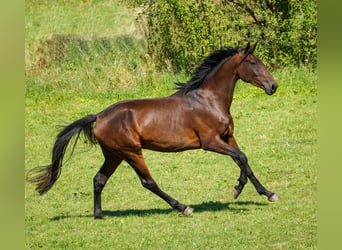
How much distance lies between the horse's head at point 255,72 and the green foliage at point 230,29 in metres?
2.38

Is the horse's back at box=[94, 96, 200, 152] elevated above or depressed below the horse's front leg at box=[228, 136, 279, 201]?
above

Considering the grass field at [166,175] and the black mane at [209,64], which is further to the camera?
the black mane at [209,64]

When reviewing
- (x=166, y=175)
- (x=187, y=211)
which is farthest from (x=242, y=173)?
(x=166, y=175)

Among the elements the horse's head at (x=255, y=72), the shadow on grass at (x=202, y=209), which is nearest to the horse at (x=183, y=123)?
the horse's head at (x=255, y=72)

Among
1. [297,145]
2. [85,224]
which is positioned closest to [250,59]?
[85,224]

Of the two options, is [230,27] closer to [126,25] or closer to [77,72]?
[77,72]

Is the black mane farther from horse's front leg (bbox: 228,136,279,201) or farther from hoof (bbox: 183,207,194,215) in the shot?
hoof (bbox: 183,207,194,215)

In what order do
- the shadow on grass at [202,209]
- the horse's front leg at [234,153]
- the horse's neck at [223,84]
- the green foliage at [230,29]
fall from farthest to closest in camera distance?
1. the green foliage at [230,29]
2. the shadow on grass at [202,209]
3. the horse's neck at [223,84]
4. the horse's front leg at [234,153]

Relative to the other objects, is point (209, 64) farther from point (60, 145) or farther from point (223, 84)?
point (60, 145)

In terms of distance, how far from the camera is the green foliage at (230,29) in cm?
922

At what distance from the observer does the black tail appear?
6.48 m

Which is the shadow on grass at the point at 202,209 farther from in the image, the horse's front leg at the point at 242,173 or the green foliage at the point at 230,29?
the green foliage at the point at 230,29

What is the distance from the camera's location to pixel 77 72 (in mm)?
10008

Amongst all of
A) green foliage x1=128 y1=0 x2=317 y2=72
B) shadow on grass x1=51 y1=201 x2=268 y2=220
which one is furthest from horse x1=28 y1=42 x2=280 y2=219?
green foliage x1=128 y1=0 x2=317 y2=72
